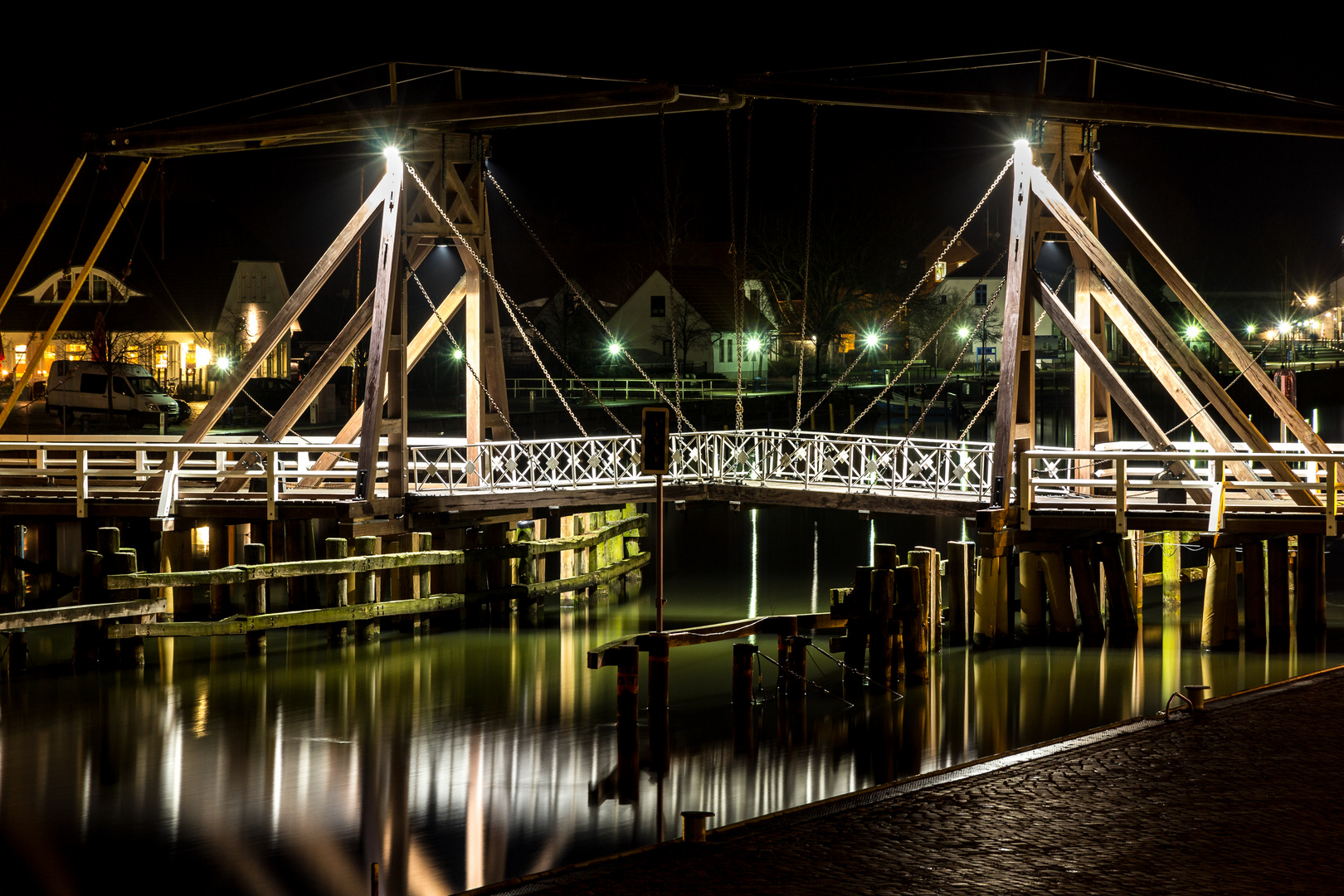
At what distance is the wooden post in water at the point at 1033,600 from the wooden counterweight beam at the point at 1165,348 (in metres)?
2.99

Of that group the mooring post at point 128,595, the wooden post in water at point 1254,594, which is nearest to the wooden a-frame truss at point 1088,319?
the wooden post in water at point 1254,594

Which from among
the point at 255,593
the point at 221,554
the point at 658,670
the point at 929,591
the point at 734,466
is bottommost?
the point at 658,670

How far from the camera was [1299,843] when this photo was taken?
9.32 metres

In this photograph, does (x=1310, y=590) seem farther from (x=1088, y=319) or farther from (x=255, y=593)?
(x=255, y=593)

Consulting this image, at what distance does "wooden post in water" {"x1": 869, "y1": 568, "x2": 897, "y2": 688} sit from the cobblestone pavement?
4.92 m

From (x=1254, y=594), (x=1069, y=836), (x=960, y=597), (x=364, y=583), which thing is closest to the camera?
(x=1069, y=836)

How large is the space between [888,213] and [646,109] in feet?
153

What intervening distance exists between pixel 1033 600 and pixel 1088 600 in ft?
2.58

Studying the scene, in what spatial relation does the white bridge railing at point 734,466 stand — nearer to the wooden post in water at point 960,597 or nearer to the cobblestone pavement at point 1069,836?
the wooden post in water at point 960,597

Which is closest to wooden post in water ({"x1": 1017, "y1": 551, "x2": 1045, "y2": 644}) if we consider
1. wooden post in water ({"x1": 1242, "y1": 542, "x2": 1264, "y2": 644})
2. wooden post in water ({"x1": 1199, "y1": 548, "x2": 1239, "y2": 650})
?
wooden post in water ({"x1": 1199, "y1": 548, "x2": 1239, "y2": 650})

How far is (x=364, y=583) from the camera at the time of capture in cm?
2008

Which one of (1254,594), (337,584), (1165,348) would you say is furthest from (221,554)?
(1254,594)

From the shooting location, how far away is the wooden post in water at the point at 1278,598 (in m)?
19.1

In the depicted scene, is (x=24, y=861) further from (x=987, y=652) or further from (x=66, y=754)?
(x=987, y=652)
